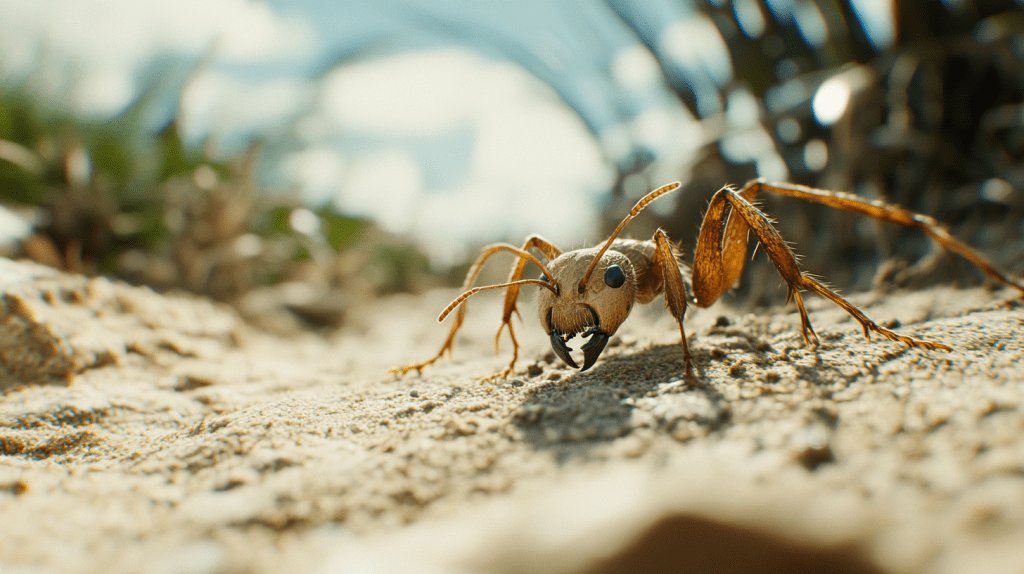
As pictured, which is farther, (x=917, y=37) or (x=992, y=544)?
(x=917, y=37)

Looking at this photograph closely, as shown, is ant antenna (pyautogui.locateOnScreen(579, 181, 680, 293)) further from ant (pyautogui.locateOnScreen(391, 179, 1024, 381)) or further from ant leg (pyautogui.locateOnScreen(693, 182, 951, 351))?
ant leg (pyautogui.locateOnScreen(693, 182, 951, 351))

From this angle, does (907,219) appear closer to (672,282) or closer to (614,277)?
(672,282)

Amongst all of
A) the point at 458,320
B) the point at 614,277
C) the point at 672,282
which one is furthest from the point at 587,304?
the point at 458,320

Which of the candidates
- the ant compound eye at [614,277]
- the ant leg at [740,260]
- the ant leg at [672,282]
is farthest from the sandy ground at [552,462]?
the ant compound eye at [614,277]

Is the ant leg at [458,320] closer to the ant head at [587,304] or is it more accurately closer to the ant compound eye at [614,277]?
the ant head at [587,304]

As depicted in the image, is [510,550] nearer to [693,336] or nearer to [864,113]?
[693,336]

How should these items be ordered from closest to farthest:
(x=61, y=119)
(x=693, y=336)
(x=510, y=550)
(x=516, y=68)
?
(x=510, y=550) → (x=693, y=336) → (x=61, y=119) → (x=516, y=68)

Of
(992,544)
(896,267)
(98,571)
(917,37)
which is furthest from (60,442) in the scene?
(917,37)

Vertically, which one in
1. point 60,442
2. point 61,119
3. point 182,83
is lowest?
point 60,442
